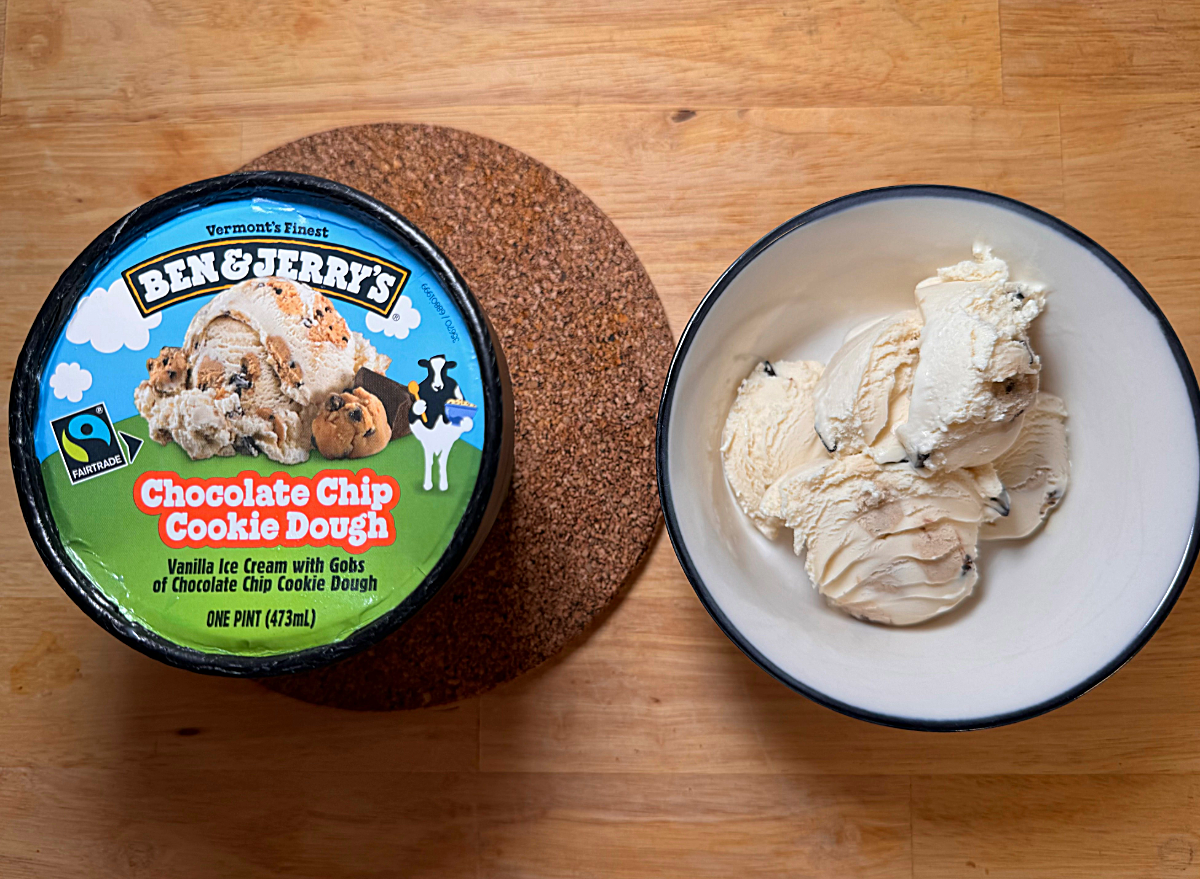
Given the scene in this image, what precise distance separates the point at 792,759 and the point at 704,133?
72cm

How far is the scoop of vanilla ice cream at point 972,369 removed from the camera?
0.63 m

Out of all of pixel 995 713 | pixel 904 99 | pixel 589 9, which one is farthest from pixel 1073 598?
pixel 589 9

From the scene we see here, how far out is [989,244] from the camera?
0.68 metres

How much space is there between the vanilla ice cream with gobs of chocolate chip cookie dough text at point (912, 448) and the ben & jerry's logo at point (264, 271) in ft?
1.14

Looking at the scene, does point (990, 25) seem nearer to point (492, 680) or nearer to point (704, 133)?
point (704, 133)

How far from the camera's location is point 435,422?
63cm

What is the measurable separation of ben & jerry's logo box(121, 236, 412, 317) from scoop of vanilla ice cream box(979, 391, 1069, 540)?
576 millimetres

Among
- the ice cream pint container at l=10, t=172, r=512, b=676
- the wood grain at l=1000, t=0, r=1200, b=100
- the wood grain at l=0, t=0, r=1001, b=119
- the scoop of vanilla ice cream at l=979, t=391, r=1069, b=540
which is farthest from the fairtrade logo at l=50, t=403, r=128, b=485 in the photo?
the wood grain at l=1000, t=0, r=1200, b=100

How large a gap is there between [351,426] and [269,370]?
0.27ft

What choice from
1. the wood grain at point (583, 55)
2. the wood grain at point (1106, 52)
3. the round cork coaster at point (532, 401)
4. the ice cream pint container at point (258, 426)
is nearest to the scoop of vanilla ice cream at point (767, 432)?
the round cork coaster at point (532, 401)

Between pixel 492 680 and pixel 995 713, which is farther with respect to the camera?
pixel 492 680

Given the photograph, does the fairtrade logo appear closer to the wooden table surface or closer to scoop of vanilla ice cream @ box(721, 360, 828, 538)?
the wooden table surface

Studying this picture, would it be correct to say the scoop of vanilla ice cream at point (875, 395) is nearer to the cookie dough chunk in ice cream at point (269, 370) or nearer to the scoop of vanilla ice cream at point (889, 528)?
the scoop of vanilla ice cream at point (889, 528)

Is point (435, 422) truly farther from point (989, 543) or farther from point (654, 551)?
point (989, 543)
